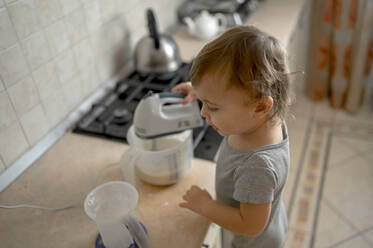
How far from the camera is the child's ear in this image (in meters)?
0.67

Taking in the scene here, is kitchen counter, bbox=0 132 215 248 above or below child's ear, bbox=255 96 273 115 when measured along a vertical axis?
below

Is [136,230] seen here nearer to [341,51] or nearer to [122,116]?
[122,116]

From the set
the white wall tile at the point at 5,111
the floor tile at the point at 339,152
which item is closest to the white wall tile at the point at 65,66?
the white wall tile at the point at 5,111

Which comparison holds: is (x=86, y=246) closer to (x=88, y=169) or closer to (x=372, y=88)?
(x=88, y=169)

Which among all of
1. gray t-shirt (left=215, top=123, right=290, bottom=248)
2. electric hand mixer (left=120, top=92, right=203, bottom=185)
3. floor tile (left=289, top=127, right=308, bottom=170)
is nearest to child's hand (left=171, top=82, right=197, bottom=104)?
electric hand mixer (left=120, top=92, right=203, bottom=185)

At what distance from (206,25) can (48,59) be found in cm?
84

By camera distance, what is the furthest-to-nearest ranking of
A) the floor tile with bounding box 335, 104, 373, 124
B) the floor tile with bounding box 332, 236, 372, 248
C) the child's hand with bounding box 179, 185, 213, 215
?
1. the floor tile with bounding box 335, 104, 373, 124
2. the floor tile with bounding box 332, 236, 372, 248
3. the child's hand with bounding box 179, 185, 213, 215

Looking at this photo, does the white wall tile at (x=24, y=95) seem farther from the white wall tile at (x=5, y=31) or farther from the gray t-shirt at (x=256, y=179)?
the gray t-shirt at (x=256, y=179)

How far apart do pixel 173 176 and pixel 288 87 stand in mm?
397

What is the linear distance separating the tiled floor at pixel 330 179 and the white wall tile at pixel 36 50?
4.53 ft

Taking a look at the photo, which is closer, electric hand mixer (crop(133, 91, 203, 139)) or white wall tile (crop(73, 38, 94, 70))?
electric hand mixer (crop(133, 91, 203, 139))

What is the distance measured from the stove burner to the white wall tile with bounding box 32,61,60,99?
0.22m

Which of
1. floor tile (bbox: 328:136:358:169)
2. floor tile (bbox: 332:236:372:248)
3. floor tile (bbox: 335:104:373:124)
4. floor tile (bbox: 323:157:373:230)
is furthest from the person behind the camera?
floor tile (bbox: 335:104:373:124)

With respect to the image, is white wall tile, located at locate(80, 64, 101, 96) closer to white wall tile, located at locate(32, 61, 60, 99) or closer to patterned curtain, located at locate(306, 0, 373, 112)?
white wall tile, located at locate(32, 61, 60, 99)
